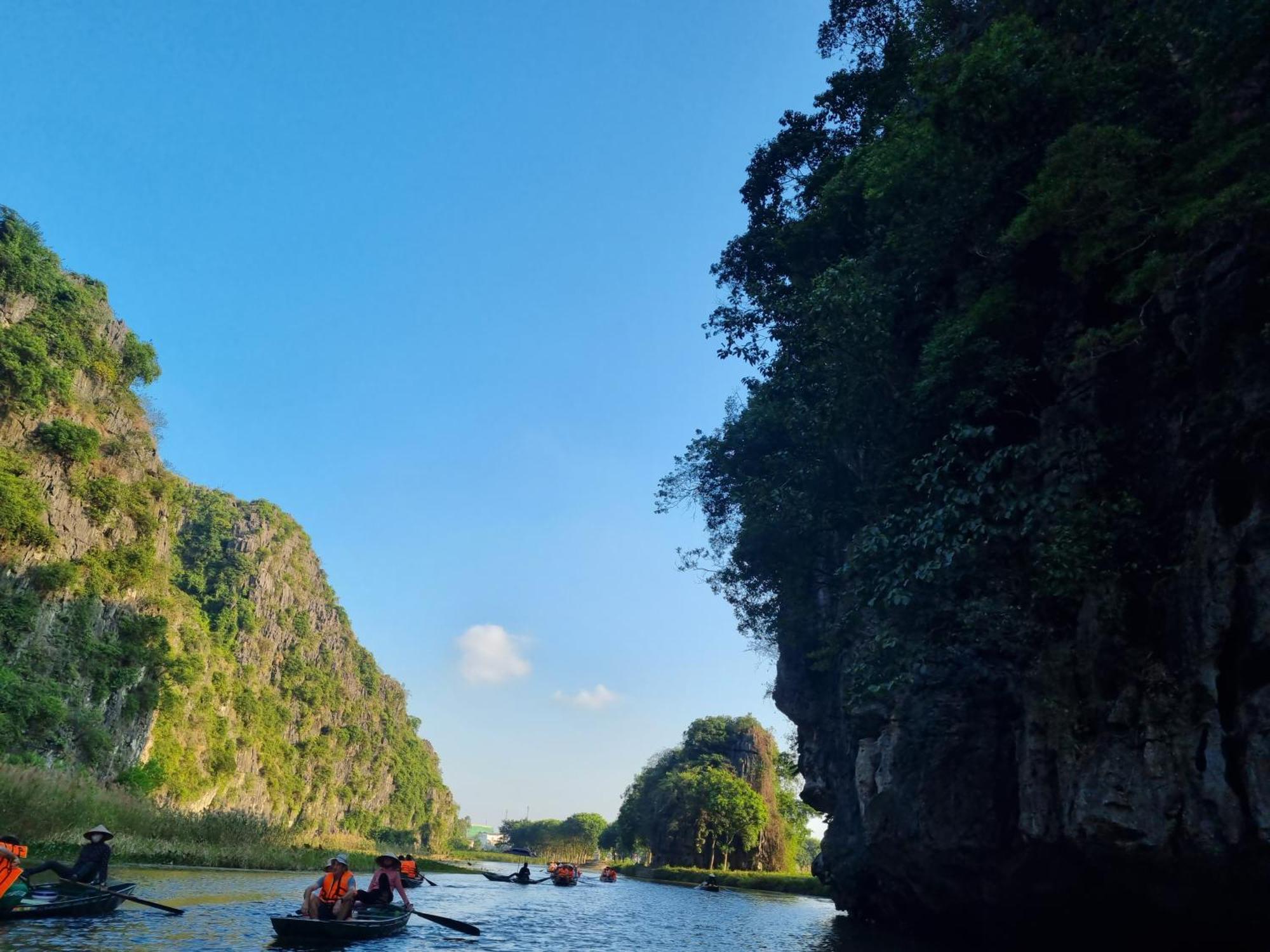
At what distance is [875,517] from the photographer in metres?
19.4

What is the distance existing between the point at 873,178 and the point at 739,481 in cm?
1226

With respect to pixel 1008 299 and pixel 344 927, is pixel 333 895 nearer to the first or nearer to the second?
pixel 344 927

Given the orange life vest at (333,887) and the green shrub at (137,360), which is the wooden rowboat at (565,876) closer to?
the orange life vest at (333,887)

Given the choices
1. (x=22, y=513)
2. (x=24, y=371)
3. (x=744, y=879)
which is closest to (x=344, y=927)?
(x=22, y=513)

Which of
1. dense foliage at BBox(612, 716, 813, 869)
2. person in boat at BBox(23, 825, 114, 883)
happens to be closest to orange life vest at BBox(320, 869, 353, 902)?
person in boat at BBox(23, 825, 114, 883)

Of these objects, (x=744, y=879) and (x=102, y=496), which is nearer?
(x=102, y=496)

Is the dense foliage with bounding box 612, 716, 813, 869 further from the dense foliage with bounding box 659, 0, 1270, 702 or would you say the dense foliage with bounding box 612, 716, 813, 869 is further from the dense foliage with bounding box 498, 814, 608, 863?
the dense foliage with bounding box 498, 814, 608, 863

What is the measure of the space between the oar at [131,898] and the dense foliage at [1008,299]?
44.6ft

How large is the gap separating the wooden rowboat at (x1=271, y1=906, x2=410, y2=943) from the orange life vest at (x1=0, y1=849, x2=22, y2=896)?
11.8 feet

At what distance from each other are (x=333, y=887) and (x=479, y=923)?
25.8ft

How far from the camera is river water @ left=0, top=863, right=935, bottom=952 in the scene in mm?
11836

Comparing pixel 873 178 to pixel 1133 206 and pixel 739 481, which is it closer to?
pixel 1133 206

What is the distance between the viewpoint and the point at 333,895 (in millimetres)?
13492

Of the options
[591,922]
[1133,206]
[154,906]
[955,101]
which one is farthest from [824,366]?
[154,906]
